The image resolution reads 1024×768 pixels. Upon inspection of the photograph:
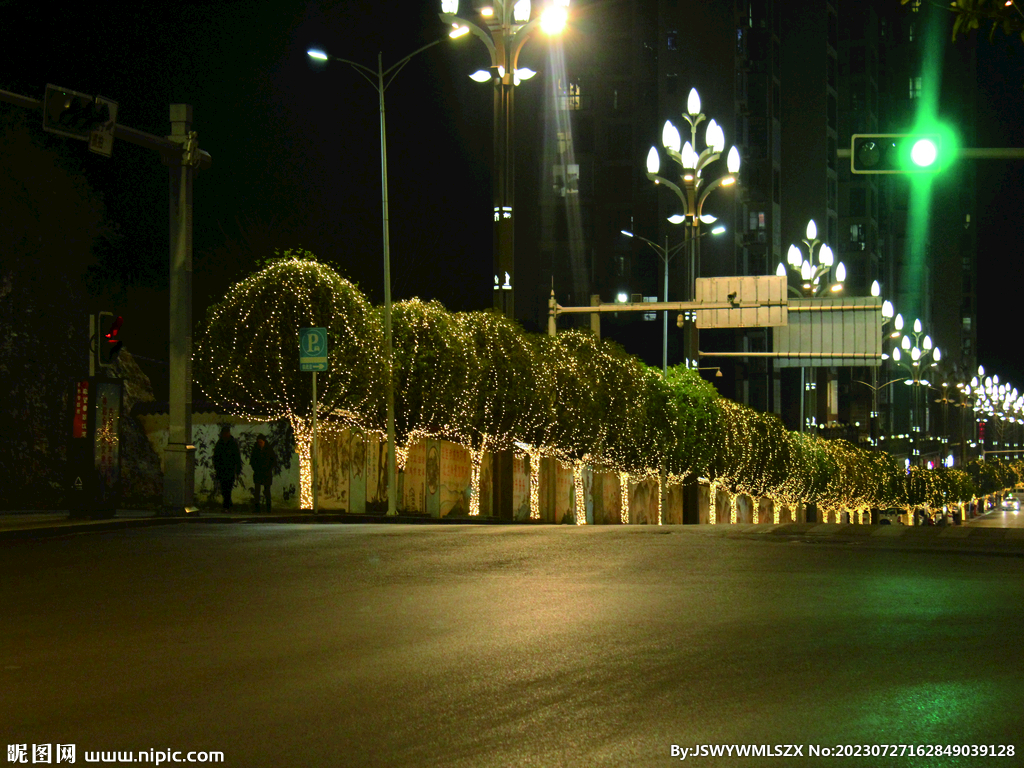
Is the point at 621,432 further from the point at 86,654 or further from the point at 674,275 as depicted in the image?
the point at 674,275

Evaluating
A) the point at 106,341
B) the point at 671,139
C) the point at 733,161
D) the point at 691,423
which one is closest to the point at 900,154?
the point at 106,341

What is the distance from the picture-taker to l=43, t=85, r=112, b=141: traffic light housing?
2041 cm

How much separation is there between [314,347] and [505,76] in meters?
6.73

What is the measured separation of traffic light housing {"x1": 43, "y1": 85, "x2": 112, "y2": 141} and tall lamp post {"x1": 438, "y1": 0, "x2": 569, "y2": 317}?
784 cm

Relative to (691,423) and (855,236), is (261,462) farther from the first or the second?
(855,236)

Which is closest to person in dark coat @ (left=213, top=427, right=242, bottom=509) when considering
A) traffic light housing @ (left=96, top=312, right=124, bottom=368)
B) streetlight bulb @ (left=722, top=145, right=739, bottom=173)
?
traffic light housing @ (left=96, top=312, right=124, bottom=368)

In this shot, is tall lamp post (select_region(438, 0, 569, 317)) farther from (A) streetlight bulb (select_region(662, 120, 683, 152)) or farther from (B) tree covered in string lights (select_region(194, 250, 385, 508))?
(A) streetlight bulb (select_region(662, 120, 683, 152))

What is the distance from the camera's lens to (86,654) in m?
9.20

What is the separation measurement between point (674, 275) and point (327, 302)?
6059 cm

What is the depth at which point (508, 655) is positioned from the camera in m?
9.02

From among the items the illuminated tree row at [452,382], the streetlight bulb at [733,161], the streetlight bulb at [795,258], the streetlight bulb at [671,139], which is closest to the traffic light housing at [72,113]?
the illuminated tree row at [452,382]

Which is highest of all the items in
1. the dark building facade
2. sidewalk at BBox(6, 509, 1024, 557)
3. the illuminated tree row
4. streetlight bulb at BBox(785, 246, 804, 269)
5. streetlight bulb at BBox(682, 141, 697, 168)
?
the dark building facade

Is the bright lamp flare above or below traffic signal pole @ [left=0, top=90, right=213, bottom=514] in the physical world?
above

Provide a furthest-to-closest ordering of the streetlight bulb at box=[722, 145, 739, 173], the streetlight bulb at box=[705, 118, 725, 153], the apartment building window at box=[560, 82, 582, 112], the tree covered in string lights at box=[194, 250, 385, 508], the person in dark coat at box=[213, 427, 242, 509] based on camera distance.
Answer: the apartment building window at box=[560, 82, 582, 112] → the streetlight bulb at box=[722, 145, 739, 173] → the streetlight bulb at box=[705, 118, 725, 153] → the tree covered in string lights at box=[194, 250, 385, 508] → the person in dark coat at box=[213, 427, 242, 509]
